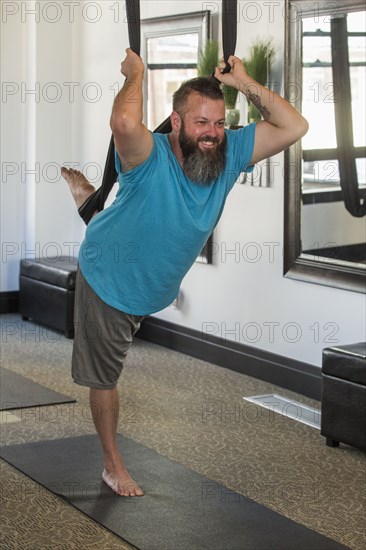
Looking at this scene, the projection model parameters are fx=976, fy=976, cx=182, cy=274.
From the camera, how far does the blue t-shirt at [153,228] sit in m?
3.30

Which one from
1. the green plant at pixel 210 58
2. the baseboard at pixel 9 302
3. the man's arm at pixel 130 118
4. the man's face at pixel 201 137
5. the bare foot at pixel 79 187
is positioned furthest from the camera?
the baseboard at pixel 9 302

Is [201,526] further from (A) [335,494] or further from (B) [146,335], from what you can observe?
(B) [146,335]

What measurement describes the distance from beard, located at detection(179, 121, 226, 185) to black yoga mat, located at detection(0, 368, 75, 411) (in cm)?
196

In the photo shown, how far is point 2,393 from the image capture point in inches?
197

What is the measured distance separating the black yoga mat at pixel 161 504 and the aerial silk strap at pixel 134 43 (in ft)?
3.33

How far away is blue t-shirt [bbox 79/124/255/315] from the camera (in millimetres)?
3305

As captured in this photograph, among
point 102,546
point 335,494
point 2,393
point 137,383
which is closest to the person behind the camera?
point 102,546

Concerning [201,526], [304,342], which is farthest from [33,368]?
[201,526]

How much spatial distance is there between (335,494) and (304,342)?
59.5 inches

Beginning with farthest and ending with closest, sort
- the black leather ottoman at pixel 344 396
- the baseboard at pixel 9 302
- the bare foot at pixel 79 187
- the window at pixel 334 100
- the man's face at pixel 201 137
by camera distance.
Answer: the baseboard at pixel 9 302 < the window at pixel 334 100 < the black leather ottoman at pixel 344 396 < the bare foot at pixel 79 187 < the man's face at pixel 201 137

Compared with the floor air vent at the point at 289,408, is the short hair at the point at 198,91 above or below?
above

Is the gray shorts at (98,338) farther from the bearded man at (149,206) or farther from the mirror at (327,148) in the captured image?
the mirror at (327,148)

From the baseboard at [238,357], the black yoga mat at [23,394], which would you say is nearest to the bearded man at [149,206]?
the black yoga mat at [23,394]

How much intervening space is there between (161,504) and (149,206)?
3.57ft
